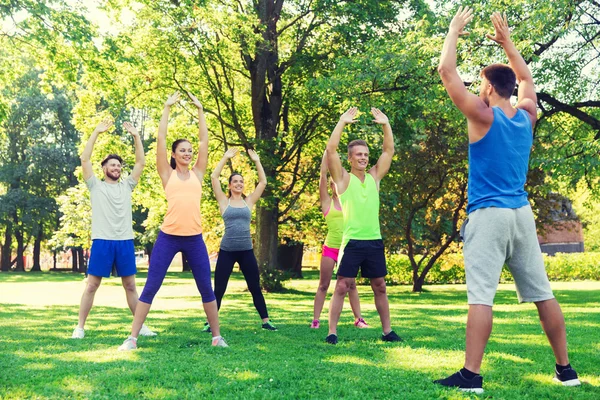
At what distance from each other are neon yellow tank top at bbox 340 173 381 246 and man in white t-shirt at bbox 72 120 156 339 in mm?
2717

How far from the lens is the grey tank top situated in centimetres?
848

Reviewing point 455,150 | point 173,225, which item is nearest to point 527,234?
point 173,225

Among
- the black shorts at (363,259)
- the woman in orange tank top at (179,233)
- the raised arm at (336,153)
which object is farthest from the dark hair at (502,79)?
the woman in orange tank top at (179,233)

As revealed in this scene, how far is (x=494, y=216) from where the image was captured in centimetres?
460

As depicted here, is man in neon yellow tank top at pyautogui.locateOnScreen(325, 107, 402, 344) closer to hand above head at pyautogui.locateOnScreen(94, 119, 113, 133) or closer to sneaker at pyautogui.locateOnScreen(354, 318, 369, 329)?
sneaker at pyautogui.locateOnScreen(354, 318, 369, 329)

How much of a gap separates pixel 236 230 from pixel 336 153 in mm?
2191

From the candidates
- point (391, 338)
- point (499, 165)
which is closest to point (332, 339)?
point (391, 338)

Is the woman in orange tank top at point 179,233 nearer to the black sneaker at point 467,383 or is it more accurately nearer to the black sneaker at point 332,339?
the black sneaker at point 332,339

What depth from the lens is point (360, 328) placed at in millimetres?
8664

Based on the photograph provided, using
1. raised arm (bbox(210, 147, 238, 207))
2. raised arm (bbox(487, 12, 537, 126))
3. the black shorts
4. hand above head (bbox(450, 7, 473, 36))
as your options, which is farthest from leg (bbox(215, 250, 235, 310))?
hand above head (bbox(450, 7, 473, 36))

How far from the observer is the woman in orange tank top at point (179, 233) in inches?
267

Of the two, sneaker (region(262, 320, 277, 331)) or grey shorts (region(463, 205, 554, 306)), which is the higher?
grey shorts (region(463, 205, 554, 306))

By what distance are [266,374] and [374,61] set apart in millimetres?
11314

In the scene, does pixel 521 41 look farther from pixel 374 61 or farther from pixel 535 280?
pixel 535 280
